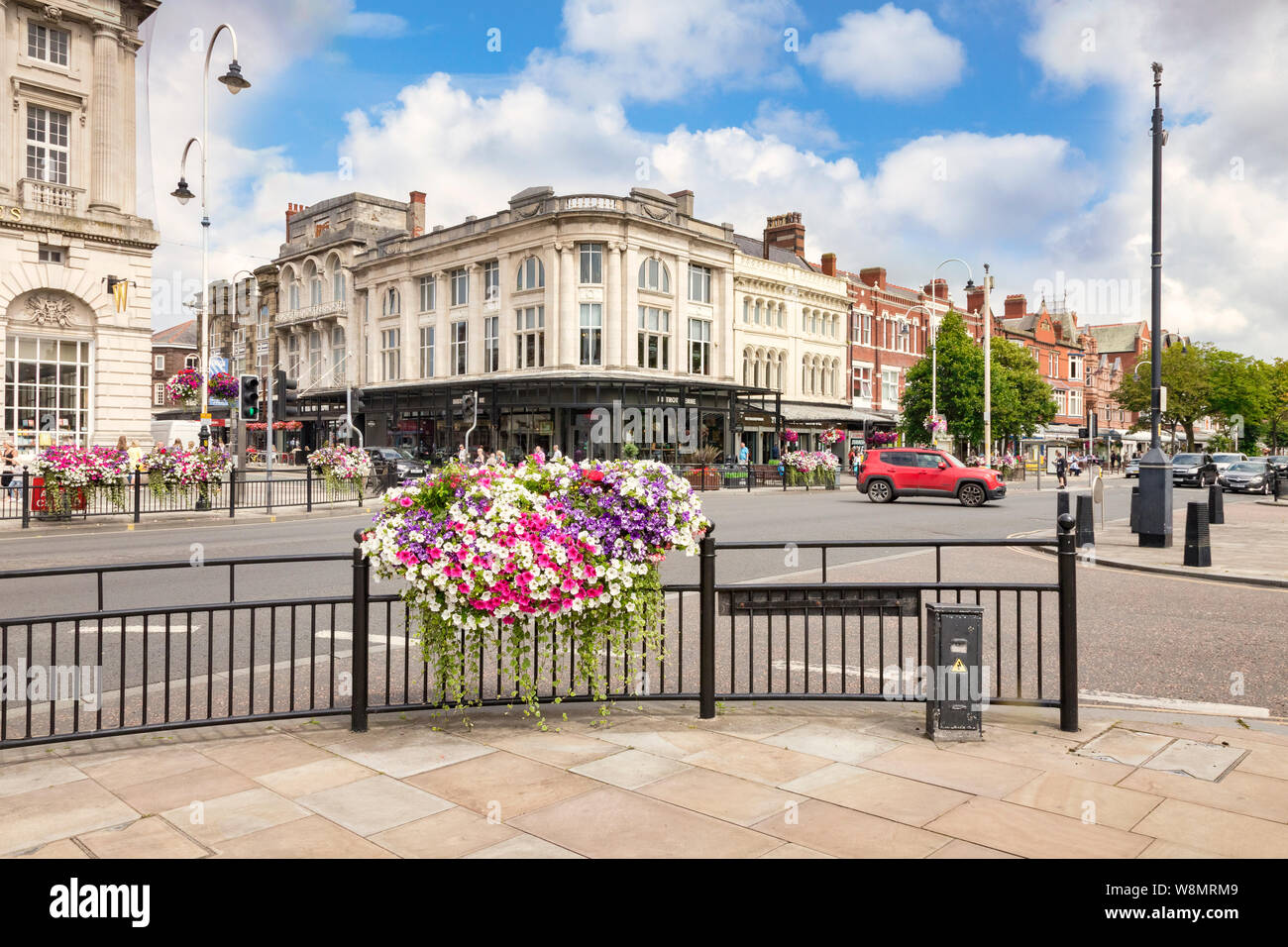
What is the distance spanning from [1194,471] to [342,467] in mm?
36656

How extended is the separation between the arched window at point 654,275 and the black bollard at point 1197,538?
35756mm

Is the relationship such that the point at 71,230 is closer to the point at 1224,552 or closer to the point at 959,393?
the point at 1224,552

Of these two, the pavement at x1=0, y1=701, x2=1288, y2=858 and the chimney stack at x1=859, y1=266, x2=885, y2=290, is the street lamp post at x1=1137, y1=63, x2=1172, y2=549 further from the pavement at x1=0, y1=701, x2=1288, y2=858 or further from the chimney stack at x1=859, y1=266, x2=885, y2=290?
the chimney stack at x1=859, y1=266, x2=885, y2=290

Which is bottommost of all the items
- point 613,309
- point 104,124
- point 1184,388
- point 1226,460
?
point 1226,460

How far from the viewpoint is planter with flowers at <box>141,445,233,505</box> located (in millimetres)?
20719

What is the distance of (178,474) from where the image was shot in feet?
68.7

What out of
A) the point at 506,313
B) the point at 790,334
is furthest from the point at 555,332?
the point at 790,334

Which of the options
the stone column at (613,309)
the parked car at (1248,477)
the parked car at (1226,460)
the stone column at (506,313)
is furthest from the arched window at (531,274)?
the parked car at (1226,460)

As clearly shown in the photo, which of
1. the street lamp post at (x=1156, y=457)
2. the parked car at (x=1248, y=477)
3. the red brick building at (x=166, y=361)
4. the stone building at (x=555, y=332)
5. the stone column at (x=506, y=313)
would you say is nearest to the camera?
the street lamp post at (x=1156, y=457)

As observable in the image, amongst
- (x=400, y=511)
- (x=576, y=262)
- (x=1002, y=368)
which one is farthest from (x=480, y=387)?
(x=400, y=511)

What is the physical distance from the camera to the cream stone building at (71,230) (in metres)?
29.0

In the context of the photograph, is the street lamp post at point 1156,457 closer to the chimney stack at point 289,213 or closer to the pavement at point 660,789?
the pavement at point 660,789

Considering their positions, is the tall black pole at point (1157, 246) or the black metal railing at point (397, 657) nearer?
the black metal railing at point (397, 657)

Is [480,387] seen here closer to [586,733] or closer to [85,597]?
[85,597]
